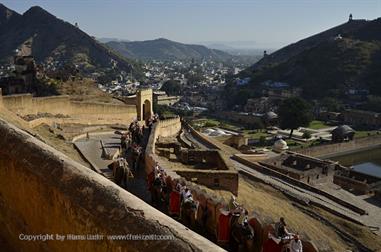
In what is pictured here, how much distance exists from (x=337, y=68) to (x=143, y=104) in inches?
2977

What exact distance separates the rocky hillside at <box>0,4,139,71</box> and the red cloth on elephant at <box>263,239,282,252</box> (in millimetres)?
126163

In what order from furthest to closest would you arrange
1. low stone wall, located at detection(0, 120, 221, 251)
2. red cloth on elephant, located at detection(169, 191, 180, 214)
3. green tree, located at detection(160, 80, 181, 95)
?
green tree, located at detection(160, 80, 181, 95)
red cloth on elephant, located at detection(169, 191, 180, 214)
low stone wall, located at detection(0, 120, 221, 251)

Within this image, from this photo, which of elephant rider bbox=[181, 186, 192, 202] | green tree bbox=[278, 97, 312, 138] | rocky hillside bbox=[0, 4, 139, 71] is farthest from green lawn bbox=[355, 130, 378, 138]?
rocky hillside bbox=[0, 4, 139, 71]

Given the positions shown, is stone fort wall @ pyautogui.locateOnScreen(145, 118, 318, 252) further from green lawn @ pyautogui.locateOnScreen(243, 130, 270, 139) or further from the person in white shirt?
green lawn @ pyautogui.locateOnScreen(243, 130, 270, 139)

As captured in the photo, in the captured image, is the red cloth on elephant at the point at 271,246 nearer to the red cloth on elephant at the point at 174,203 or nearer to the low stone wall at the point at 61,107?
the red cloth on elephant at the point at 174,203

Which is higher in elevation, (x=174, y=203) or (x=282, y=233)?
(x=282, y=233)

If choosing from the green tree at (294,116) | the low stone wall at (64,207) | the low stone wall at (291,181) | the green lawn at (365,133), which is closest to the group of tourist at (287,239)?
the low stone wall at (64,207)

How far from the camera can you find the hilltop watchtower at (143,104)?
2946 centimetres

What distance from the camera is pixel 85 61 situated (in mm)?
135750

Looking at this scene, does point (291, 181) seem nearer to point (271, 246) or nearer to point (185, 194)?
point (185, 194)

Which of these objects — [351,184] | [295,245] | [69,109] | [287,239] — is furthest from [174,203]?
[351,184]

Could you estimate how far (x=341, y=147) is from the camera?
48781 mm

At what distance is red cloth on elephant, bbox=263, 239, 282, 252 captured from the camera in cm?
573

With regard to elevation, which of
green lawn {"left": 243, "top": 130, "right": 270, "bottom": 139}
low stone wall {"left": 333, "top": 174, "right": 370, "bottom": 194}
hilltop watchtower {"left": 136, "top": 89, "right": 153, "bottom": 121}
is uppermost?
hilltop watchtower {"left": 136, "top": 89, "right": 153, "bottom": 121}
